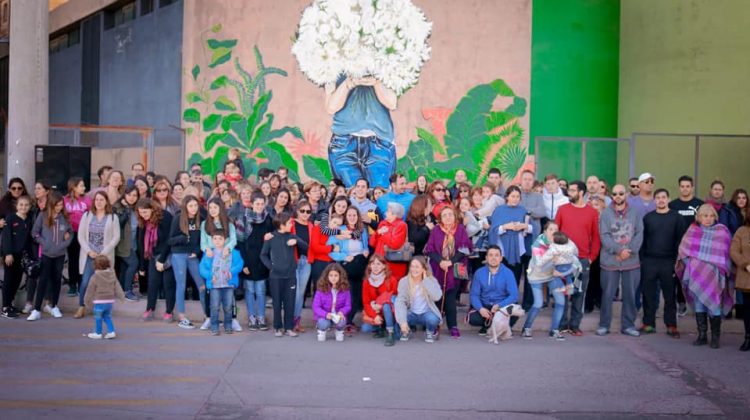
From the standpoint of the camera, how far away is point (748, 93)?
1636 cm

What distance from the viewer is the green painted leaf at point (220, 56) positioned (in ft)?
63.1

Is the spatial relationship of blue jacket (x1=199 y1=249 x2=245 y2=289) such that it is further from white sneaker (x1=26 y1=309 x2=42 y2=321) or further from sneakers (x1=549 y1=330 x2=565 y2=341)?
sneakers (x1=549 y1=330 x2=565 y2=341)

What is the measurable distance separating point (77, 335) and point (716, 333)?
814 cm

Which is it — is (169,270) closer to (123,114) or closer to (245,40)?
(245,40)

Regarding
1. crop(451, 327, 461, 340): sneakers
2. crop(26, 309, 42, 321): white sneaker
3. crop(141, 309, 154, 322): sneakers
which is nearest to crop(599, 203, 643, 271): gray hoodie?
crop(451, 327, 461, 340): sneakers

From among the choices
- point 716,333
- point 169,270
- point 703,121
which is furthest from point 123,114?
point 716,333

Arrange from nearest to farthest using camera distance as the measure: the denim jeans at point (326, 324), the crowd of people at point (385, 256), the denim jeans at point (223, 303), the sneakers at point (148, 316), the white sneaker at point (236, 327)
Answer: the denim jeans at point (326, 324) → the crowd of people at point (385, 256) → the denim jeans at point (223, 303) → the white sneaker at point (236, 327) → the sneakers at point (148, 316)

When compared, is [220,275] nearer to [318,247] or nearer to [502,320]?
[318,247]

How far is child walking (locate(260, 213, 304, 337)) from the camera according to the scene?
11422 millimetres

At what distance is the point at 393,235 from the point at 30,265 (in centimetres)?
513

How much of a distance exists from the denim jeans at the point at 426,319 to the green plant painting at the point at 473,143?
26.2ft

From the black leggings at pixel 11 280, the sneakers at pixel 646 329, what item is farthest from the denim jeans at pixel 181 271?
the sneakers at pixel 646 329

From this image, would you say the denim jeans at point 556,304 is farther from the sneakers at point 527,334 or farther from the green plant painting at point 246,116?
the green plant painting at point 246,116

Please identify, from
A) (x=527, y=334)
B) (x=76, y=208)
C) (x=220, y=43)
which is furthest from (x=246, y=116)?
(x=527, y=334)
